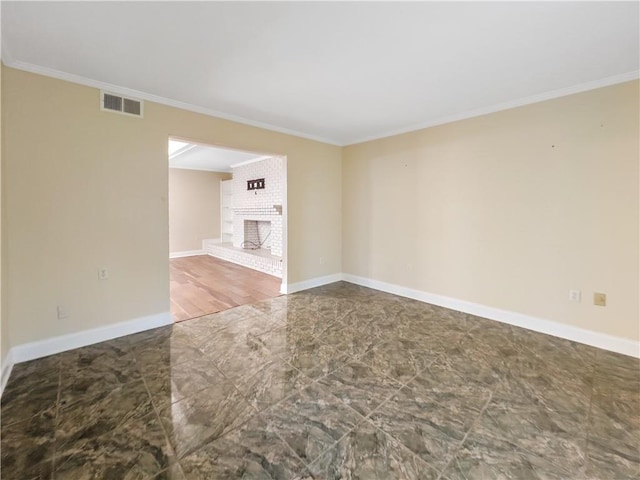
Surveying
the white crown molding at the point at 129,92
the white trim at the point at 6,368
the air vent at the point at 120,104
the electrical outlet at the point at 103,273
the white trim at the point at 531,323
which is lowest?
the white trim at the point at 6,368

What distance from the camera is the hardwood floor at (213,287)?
12.4 feet

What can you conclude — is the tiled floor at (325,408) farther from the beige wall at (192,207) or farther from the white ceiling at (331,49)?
the beige wall at (192,207)

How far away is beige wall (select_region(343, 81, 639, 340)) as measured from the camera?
2.59 meters

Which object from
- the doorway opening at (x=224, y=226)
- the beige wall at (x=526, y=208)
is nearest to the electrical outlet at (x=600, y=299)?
the beige wall at (x=526, y=208)

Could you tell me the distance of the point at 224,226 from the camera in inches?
330

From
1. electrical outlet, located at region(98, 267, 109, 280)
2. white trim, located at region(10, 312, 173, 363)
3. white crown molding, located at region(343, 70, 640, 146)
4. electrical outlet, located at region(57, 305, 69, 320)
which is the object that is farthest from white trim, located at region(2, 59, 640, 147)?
white trim, located at region(10, 312, 173, 363)

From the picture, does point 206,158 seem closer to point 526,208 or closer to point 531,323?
point 526,208

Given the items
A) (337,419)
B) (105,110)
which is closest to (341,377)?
(337,419)

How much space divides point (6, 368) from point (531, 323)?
16.0 feet

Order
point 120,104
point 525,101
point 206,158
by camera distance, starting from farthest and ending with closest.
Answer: point 206,158 → point 525,101 → point 120,104

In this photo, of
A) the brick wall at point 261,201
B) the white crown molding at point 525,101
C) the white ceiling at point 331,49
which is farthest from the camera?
the brick wall at point 261,201

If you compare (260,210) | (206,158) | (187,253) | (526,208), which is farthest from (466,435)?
(187,253)

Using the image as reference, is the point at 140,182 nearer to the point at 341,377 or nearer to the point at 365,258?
the point at 341,377

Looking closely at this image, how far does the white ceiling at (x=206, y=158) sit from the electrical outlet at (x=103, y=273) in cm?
289
